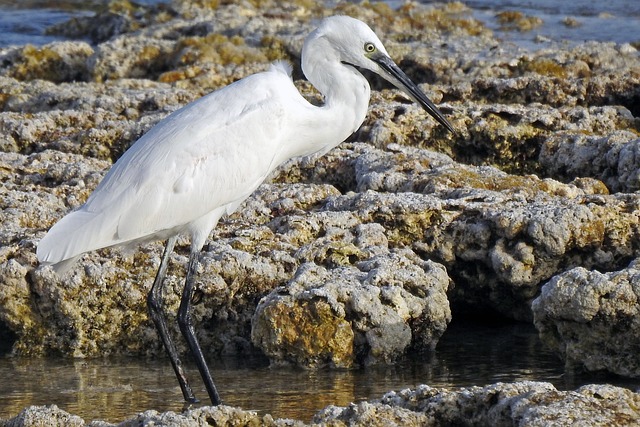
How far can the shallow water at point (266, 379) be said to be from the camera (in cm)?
484

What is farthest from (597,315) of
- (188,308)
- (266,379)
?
(188,308)

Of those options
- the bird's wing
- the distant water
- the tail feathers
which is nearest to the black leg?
the bird's wing

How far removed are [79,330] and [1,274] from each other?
1.52ft

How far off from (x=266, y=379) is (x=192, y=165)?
1040mm

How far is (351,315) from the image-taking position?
5270mm

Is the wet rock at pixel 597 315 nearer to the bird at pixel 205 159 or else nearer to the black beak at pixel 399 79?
→ the black beak at pixel 399 79

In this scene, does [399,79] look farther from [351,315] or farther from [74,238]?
[74,238]

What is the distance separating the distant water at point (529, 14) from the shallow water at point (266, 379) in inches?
374

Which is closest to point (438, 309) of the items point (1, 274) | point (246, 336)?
point (246, 336)

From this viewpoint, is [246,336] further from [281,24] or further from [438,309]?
[281,24]

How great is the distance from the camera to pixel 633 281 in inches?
190

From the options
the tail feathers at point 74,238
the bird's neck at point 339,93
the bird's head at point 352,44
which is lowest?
the tail feathers at point 74,238

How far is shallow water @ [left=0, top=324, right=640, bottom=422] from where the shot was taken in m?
4.84

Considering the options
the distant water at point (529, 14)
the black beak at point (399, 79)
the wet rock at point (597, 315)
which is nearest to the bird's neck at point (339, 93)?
the black beak at point (399, 79)
